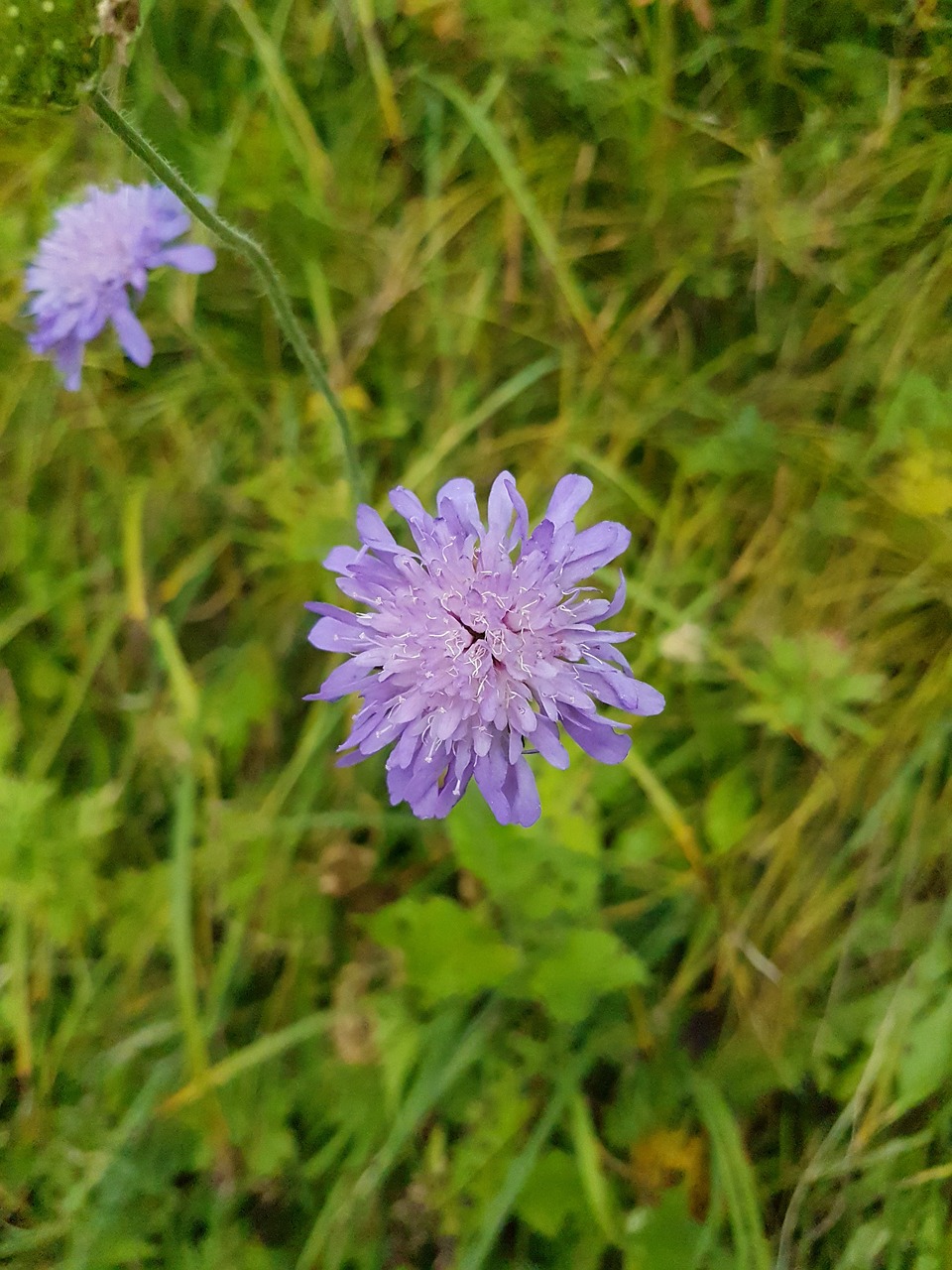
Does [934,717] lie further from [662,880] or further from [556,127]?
[556,127]

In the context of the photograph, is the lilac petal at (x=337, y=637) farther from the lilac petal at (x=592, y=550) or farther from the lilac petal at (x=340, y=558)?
the lilac petal at (x=592, y=550)

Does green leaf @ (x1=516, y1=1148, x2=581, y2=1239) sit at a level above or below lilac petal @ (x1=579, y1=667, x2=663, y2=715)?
below

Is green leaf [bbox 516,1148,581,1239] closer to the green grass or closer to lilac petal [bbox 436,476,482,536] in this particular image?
the green grass

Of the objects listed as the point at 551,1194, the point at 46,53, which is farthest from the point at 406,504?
the point at 551,1194

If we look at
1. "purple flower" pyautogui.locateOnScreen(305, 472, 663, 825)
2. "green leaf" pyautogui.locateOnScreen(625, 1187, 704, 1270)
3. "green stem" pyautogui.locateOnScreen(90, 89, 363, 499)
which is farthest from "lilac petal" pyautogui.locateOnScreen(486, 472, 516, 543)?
"green leaf" pyautogui.locateOnScreen(625, 1187, 704, 1270)

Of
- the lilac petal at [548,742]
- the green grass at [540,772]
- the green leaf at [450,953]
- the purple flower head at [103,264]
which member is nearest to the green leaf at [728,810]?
the green grass at [540,772]

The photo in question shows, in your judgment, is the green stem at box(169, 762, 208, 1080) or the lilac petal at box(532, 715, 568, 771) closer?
the lilac petal at box(532, 715, 568, 771)

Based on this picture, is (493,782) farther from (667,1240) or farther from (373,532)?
(667,1240)
